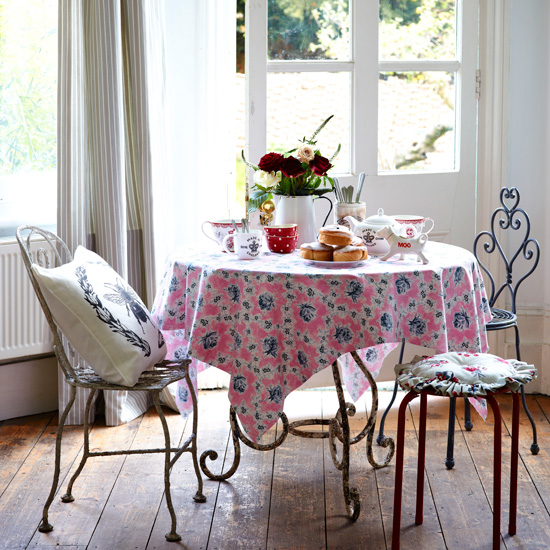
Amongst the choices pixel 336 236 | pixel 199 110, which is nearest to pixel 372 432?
pixel 336 236

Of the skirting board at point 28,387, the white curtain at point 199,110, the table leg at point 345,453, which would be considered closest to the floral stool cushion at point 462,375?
the table leg at point 345,453

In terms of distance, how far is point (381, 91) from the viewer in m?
3.48

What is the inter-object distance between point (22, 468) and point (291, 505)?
3.30 feet

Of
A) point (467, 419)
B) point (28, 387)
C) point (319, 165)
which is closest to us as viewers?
point (319, 165)

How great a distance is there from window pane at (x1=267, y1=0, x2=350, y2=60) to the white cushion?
4.89 ft

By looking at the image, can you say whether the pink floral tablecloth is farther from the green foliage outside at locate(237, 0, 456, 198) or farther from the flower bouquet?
the green foliage outside at locate(237, 0, 456, 198)

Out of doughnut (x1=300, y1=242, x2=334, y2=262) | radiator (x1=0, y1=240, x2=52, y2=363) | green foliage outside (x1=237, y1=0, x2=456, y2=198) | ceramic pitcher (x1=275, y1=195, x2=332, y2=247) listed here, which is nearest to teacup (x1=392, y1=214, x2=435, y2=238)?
ceramic pitcher (x1=275, y1=195, x2=332, y2=247)

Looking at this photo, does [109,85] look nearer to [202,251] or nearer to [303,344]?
[202,251]

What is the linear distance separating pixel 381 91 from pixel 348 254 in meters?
1.40

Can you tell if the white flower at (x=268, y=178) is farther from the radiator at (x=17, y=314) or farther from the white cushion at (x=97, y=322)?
the radiator at (x=17, y=314)

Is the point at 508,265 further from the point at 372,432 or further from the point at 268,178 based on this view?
the point at 268,178

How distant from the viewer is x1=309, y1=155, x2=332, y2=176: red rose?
2.59 m

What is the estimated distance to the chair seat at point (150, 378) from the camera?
90.7 inches

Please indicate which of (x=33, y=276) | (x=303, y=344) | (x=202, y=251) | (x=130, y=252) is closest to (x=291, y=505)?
(x=303, y=344)
